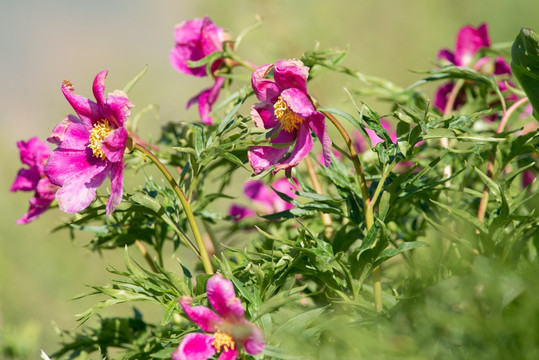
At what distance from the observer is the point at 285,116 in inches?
28.6

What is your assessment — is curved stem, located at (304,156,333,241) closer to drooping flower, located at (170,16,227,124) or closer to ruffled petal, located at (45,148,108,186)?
drooping flower, located at (170,16,227,124)

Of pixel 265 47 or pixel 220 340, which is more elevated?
pixel 265 47

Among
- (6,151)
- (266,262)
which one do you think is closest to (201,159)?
(266,262)

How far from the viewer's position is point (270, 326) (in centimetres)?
65

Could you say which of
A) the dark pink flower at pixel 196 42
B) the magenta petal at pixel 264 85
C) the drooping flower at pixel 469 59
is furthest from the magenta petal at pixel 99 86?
the drooping flower at pixel 469 59

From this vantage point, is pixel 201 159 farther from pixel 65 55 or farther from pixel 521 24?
pixel 65 55

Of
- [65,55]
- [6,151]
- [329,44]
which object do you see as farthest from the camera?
[65,55]

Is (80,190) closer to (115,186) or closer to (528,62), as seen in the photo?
(115,186)

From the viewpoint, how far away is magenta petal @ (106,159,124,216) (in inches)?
25.9

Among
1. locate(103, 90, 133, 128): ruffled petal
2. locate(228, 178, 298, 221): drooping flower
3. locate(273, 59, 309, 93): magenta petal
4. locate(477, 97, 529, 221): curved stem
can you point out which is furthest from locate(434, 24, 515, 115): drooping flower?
locate(103, 90, 133, 128): ruffled petal

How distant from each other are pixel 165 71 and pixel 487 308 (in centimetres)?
367

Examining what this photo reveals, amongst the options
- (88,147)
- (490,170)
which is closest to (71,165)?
(88,147)

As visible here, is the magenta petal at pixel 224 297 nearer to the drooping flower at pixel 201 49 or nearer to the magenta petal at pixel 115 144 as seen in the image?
the magenta petal at pixel 115 144

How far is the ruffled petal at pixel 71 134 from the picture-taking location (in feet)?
2.42
